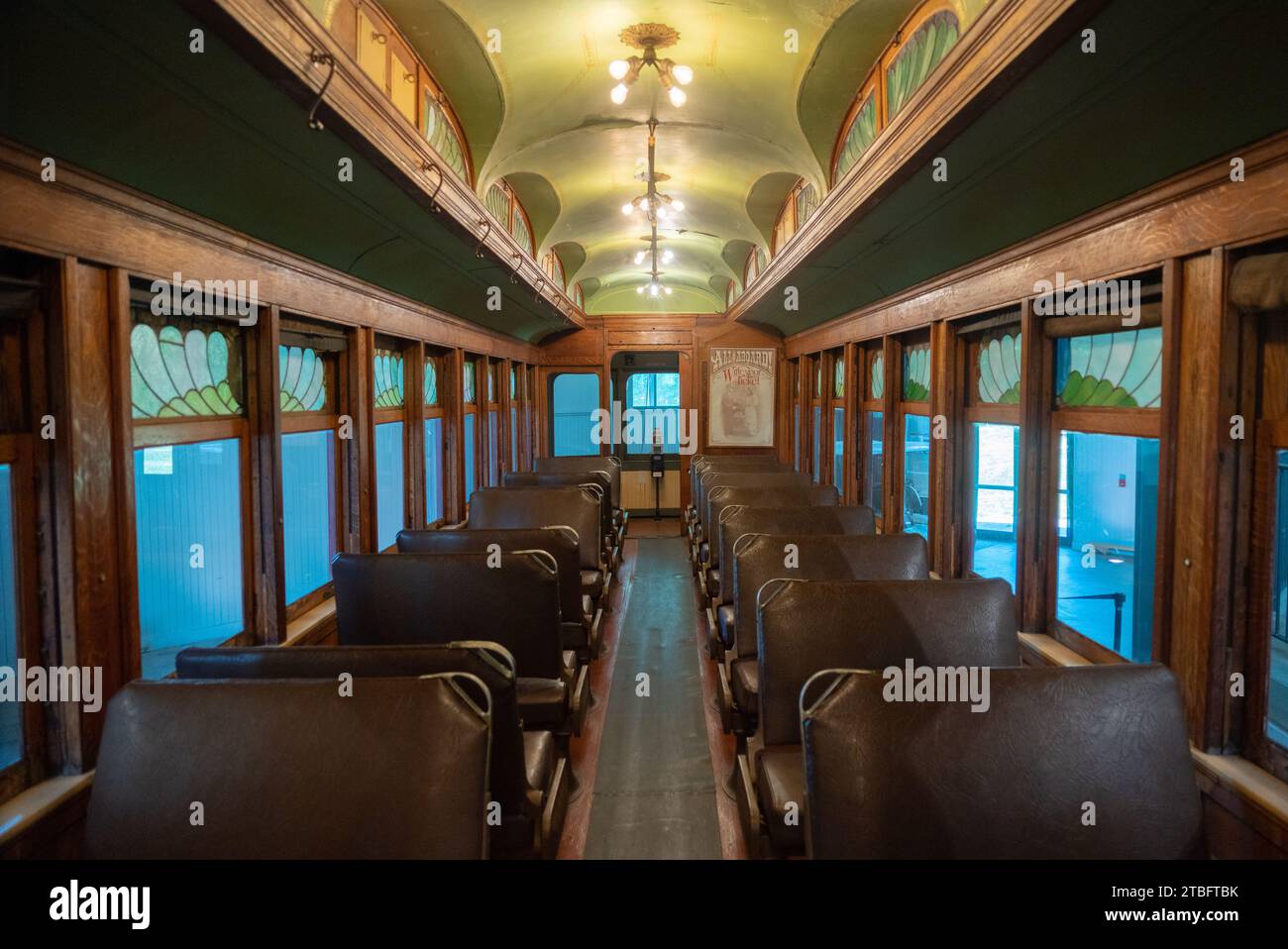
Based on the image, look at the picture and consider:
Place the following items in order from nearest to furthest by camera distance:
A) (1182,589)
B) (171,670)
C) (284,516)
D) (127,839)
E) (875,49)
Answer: (127,839) < (1182,589) < (171,670) < (284,516) < (875,49)

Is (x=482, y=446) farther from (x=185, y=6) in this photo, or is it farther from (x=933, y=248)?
(x=185, y=6)

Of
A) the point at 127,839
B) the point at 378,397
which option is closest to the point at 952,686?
the point at 127,839

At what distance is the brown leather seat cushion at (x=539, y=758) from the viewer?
8.59 ft

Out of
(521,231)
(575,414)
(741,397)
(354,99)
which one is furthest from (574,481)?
(575,414)

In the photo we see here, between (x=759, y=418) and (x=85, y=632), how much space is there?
994 centimetres

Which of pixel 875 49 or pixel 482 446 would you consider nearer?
pixel 875 49

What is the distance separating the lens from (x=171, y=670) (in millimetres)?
3152

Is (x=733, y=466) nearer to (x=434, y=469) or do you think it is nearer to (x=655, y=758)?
(x=434, y=469)

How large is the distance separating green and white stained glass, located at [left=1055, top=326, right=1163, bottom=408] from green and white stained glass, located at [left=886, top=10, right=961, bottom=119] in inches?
48.9

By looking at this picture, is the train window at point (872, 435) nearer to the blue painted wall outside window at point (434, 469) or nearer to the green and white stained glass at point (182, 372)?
the blue painted wall outside window at point (434, 469)

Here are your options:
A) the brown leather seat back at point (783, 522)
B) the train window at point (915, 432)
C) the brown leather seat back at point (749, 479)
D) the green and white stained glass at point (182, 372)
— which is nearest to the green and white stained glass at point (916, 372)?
the train window at point (915, 432)

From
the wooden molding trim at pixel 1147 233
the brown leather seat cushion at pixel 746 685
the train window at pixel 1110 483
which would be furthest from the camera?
the brown leather seat cushion at pixel 746 685

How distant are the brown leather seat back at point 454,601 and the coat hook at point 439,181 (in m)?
1.60

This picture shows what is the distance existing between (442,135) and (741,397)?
743 centimetres
